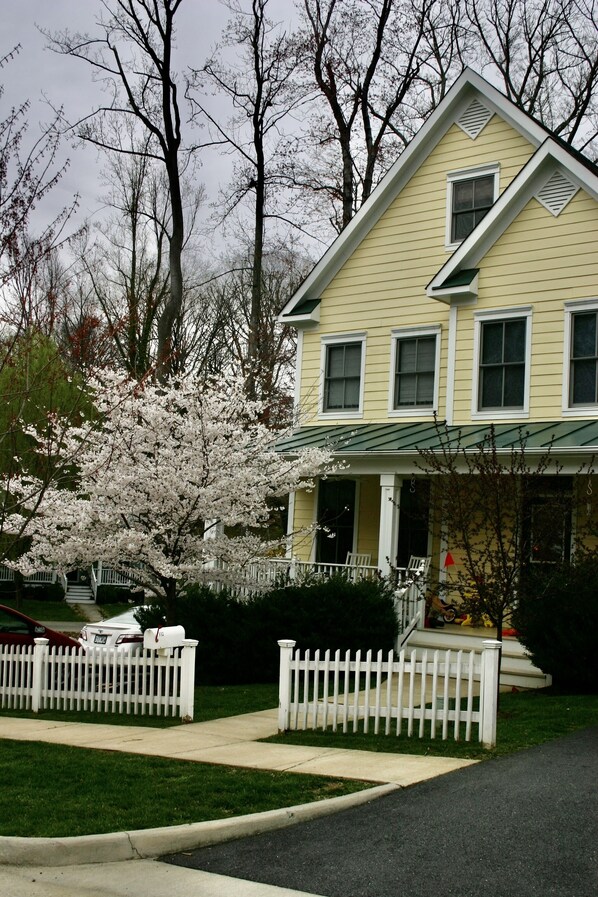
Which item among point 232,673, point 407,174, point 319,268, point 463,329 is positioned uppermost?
point 407,174

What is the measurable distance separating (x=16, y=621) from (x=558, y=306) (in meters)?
11.0

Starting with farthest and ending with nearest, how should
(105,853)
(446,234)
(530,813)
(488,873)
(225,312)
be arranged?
1. (225,312)
2. (446,234)
3. (530,813)
4. (105,853)
5. (488,873)

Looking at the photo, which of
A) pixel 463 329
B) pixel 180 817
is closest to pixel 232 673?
pixel 463 329

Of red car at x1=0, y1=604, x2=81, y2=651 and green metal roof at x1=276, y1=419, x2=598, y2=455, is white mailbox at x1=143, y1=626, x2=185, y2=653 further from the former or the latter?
red car at x1=0, y1=604, x2=81, y2=651

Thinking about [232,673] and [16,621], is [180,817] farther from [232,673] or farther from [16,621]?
[16,621]

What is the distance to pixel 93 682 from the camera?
13.7 metres

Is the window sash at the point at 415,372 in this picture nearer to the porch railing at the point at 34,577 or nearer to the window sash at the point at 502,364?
the window sash at the point at 502,364

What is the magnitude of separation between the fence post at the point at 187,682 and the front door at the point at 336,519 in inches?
337

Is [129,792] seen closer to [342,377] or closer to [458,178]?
[342,377]

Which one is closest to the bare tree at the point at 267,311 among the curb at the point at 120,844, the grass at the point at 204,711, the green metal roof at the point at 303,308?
the green metal roof at the point at 303,308

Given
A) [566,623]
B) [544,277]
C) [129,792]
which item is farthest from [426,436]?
[129,792]

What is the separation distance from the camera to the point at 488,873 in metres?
6.23

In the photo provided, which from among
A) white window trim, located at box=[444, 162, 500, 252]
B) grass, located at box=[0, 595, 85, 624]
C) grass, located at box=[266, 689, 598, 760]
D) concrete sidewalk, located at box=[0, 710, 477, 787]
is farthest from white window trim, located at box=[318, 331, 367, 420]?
grass, located at box=[0, 595, 85, 624]

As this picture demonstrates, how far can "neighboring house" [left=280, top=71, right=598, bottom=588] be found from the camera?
17.7 metres
